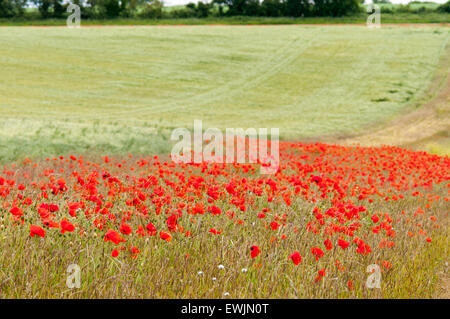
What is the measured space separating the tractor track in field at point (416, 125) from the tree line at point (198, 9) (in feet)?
113

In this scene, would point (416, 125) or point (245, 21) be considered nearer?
point (416, 125)

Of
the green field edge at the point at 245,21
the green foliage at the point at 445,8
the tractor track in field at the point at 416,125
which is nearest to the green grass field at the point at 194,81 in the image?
the tractor track in field at the point at 416,125

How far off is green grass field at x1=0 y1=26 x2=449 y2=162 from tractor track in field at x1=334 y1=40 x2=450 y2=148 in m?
0.81

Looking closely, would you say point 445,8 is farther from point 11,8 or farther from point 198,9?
point 11,8

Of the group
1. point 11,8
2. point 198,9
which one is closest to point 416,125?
point 198,9

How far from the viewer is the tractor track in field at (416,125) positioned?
21.4 meters

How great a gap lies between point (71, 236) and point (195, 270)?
1152 mm

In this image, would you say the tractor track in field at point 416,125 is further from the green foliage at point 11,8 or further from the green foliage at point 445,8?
the green foliage at point 11,8

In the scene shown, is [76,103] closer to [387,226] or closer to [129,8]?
[387,226]

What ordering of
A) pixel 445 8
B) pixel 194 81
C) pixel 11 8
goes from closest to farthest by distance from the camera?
pixel 194 81
pixel 11 8
pixel 445 8

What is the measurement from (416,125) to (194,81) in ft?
48.9

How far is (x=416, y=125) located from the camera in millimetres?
24234
